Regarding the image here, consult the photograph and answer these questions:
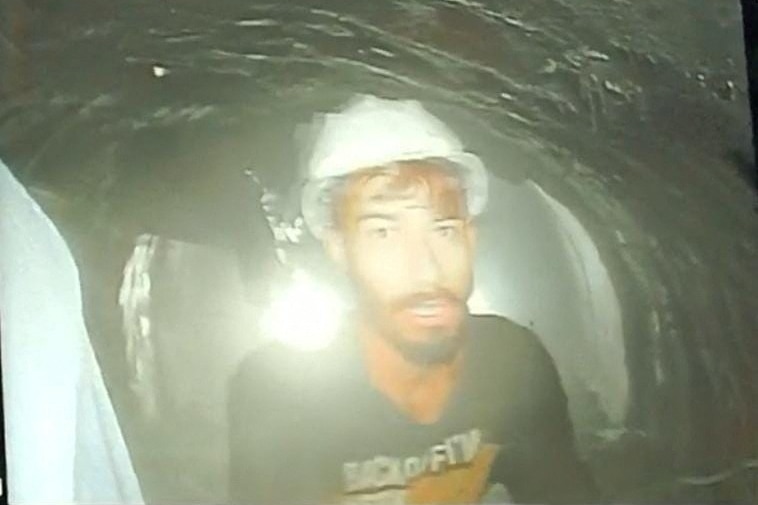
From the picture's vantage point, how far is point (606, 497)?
1110 millimetres

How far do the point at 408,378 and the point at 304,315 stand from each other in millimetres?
100

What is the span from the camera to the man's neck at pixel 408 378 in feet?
3.65

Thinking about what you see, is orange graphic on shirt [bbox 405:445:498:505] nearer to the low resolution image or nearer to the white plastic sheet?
the low resolution image

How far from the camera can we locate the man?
1.08 meters

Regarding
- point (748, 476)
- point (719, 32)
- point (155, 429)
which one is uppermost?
point (719, 32)

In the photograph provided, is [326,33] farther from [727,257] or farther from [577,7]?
[727,257]

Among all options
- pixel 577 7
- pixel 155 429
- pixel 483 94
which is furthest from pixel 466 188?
pixel 155 429

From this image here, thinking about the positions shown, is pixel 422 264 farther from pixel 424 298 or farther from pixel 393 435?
pixel 393 435

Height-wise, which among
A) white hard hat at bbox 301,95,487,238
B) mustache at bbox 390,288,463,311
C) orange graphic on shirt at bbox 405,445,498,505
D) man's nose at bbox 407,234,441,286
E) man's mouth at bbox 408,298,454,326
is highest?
white hard hat at bbox 301,95,487,238

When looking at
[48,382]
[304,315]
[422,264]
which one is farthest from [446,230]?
[48,382]

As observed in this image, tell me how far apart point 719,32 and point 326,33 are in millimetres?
356

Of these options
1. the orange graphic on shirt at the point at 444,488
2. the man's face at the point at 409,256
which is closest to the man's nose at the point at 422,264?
the man's face at the point at 409,256

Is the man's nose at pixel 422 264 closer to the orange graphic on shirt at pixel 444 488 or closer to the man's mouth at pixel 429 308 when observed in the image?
the man's mouth at pixel 429 308

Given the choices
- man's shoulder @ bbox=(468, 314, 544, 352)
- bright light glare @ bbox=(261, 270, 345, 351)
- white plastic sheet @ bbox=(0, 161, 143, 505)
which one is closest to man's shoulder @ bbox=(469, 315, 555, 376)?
man's shoulder @ bbox=(468, 314, 544, 352)
